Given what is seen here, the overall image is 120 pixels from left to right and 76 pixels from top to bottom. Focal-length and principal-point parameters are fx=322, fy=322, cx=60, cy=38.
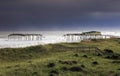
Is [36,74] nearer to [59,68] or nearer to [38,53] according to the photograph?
[59,68]

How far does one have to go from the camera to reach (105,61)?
295ft

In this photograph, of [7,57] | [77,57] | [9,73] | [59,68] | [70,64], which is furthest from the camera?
[7,57]

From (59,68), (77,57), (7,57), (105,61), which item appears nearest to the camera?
(59,68)

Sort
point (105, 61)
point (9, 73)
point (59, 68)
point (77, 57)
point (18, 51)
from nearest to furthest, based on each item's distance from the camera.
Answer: point (9, 73)
point (59, 68)
point (105, 61)
point (77, 57)
point (18, 51)

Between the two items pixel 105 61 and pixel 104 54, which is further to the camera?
pixel 104 54

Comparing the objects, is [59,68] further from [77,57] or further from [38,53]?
[38,53]

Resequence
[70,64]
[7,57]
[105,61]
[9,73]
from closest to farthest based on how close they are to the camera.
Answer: [9,73], [70,64], [105,61], [7,57]

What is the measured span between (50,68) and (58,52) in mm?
37850

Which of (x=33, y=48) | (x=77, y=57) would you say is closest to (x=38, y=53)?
(x=33, y=48)

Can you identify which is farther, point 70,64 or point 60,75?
point 70,64

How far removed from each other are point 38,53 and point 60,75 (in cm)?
3965

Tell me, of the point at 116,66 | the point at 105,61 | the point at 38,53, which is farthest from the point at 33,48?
the point at 116,66

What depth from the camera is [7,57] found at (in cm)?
10344

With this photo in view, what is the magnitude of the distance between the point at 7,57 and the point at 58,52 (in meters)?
19.9
